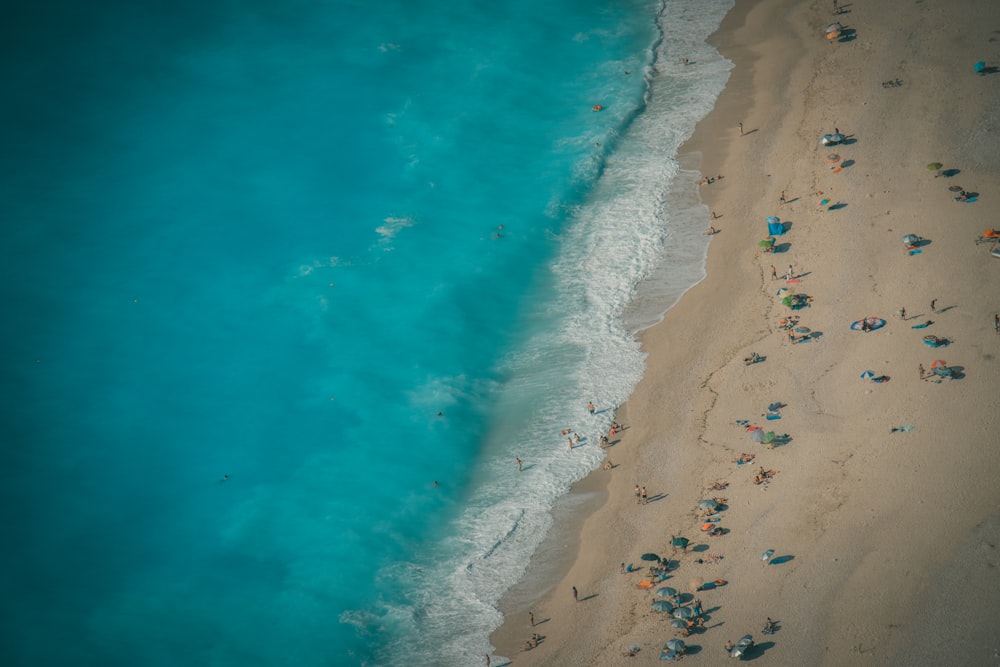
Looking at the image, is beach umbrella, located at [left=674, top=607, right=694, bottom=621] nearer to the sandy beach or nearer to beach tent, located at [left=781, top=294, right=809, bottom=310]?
the sandy beach

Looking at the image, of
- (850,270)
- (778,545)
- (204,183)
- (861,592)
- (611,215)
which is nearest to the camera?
(861,592)

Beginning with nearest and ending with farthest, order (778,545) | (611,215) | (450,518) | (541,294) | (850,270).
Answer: (778,545)
(450,518)
(850,270)
(541,294)
(611,215)

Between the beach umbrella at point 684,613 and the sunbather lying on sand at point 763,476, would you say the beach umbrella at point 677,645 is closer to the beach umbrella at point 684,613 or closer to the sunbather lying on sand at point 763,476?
the beach umbrella at point 684,613

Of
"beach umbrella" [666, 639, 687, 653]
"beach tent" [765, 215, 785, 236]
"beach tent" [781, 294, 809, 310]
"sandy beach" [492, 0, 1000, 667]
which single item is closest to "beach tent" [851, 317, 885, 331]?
"sandy beach" [492, 0, 1000, 667]

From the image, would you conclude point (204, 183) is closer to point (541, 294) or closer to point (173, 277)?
point (173, 277)

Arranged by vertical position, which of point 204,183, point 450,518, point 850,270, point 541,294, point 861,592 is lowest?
point 861,592

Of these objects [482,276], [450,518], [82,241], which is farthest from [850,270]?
[82,241]
